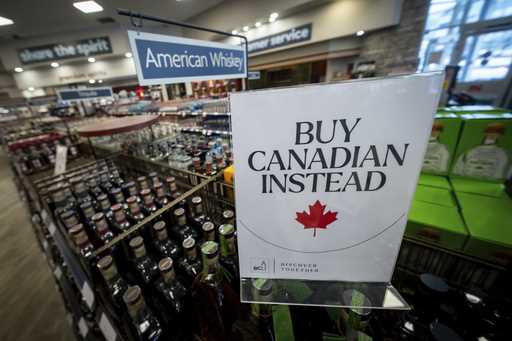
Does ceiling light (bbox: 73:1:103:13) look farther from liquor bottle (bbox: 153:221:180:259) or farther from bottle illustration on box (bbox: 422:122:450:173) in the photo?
bottle illustration on box (bbox: 422:122:450:173)

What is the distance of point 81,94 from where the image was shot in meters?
2.64

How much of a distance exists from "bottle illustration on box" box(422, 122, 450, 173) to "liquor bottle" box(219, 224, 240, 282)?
1142 millimetres

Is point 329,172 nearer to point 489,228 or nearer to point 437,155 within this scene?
point 489,228

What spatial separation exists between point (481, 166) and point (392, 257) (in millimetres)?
1084

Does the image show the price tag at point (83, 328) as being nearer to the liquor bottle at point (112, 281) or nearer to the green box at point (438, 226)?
the liquor bottle at point (112, 281)

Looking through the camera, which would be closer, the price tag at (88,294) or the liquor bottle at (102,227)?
the price tag at (88,294)

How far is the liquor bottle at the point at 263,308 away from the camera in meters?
0.46

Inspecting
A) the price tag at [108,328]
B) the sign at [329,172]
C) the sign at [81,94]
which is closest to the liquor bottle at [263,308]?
the sign at [329,172]

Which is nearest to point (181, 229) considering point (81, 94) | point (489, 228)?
point (489, 228)

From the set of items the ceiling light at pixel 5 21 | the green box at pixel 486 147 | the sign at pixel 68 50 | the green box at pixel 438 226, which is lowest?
the green box at pixel 438 226

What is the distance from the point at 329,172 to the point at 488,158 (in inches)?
47.5

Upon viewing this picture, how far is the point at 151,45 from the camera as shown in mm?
732

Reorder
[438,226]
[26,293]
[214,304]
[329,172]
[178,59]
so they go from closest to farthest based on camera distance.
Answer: [329,172] → [214,304] → [438,226] → [178,59] → [26,293]

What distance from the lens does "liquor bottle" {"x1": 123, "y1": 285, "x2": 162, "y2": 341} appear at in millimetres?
546
